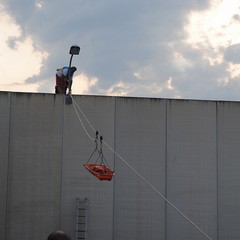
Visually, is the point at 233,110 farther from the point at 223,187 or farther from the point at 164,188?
the point at 164,188

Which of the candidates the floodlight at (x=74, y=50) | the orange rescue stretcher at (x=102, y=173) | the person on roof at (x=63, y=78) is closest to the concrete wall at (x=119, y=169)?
the person on roof at (x=63, y=78)

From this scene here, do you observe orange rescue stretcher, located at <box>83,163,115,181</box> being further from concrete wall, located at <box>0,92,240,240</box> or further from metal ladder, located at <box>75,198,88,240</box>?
concrete wall, located at <box>0,92,240,240</box>

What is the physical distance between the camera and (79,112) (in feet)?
41.3

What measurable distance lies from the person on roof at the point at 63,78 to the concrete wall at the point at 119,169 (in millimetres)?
516

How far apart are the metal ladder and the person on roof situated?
3.11 meters

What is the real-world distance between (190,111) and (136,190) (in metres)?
2.65

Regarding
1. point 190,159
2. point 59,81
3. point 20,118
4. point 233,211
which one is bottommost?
point 233,211

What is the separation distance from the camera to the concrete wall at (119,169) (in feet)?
40.4

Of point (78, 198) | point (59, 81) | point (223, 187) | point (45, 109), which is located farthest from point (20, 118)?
point (223, 187)

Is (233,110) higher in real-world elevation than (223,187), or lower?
higher

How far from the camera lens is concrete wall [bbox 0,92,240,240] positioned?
12328 mm

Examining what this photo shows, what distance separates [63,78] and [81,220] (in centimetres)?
389

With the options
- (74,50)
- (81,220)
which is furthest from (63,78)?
(81,220)

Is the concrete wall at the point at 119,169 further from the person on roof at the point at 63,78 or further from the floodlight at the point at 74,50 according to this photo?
the floodlight at the point at 74,50
